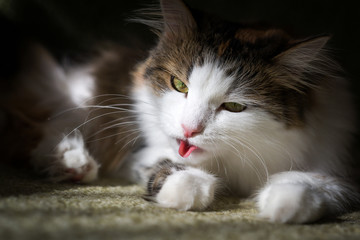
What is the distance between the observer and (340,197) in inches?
47.0

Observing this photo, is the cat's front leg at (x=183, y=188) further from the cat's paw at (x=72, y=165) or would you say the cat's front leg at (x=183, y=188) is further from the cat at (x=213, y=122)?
the cat's paw at (x=72, y=165)

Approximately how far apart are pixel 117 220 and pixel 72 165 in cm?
57

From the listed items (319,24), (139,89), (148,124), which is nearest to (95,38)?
(139,89)

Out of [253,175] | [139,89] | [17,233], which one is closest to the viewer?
[17,233]

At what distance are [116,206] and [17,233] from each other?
0.35 m

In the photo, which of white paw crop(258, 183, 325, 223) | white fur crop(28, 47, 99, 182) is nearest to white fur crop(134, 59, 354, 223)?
white paw crop(258, 183, 325, 223)

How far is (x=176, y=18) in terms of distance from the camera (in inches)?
53.3

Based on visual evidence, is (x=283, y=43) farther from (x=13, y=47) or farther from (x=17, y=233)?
(x=13, y=47)

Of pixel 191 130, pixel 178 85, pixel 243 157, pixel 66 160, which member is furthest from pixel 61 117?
pixel 243 157

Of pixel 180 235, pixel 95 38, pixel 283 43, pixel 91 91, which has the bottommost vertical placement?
pixel 180 235

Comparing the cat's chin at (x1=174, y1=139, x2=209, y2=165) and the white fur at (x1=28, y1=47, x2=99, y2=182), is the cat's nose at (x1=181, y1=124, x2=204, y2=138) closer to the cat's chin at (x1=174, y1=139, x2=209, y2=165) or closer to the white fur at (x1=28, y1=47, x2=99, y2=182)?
the cat's chin at (x1=174, y1=139, x2=209, y2=165)

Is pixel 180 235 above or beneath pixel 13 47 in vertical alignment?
beneath

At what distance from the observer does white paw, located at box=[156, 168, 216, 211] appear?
107cm

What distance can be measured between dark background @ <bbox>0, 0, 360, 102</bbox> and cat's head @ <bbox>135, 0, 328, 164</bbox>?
1.29 feet
